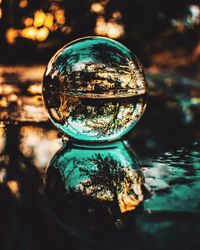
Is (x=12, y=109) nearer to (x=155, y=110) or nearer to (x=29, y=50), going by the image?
(x=155, y=110)

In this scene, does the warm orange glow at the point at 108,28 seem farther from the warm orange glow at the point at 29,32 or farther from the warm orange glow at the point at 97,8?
the warm orange glow at the point at 29,32

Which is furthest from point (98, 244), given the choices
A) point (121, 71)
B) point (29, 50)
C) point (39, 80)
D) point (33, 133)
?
point (29, 50)

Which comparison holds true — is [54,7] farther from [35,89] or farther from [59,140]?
[59,140]

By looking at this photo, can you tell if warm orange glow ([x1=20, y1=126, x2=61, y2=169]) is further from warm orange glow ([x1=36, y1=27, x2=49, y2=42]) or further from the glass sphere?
warm orange glow ([x1=36, y1=27, x2=49, y2=42])

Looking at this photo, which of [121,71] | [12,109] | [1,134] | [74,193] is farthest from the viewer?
[12,109]

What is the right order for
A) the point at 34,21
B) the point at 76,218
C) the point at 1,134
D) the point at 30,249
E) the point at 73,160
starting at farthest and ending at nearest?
1. the point at 34,21
2. the point at 1,134
3. the point at 73,160
4. the point at 76,218
5. the point at 30,249

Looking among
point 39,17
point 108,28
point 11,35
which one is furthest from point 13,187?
point 11,35

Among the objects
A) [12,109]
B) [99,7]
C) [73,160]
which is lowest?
[73,160]
